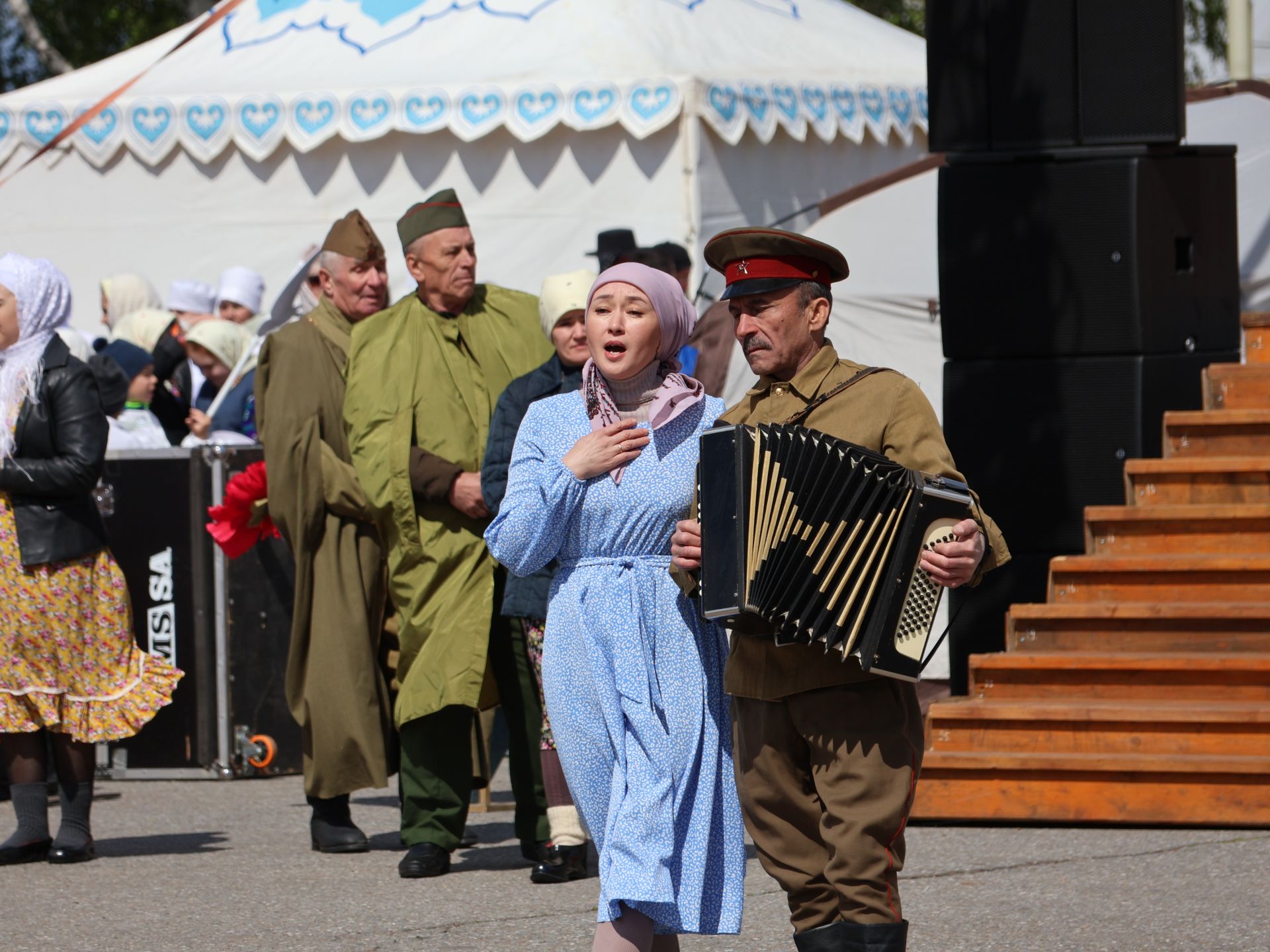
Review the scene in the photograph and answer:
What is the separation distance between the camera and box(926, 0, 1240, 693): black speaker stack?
754 cm

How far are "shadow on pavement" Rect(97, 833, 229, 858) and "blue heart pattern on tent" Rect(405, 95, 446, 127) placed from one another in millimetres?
6538

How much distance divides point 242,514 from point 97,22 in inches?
880

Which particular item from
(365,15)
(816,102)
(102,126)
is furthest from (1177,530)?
(102,126)

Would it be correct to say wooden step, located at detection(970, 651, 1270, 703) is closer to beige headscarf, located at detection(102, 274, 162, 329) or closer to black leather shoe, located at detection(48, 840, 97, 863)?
black leather shoe, located at detection(48, 840, 97, 863)

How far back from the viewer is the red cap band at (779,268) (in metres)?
4.30

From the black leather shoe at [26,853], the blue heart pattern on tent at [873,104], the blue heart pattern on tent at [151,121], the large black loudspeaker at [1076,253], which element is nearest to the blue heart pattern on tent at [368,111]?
the blue heart pattern on tent at [151,121]

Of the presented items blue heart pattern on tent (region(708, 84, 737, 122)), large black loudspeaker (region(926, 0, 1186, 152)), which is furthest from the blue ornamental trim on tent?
large black loudspeaker (region(926, 0, 1186, 152))

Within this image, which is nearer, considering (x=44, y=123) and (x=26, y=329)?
(x=26, y=329)

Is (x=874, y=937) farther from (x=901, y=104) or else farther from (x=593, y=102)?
(x=901, y=104)

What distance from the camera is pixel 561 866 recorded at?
21.1 ft

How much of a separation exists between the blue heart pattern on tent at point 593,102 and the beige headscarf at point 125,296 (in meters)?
2.71

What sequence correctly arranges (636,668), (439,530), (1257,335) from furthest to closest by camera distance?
1. (1257,335)
2. (439,530)
3. (636,668)

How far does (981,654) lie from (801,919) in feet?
10.8

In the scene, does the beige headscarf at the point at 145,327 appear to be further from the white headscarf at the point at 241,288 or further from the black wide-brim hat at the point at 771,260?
the black wide-brim hat at the point at 771,260
